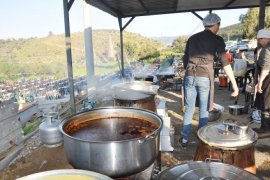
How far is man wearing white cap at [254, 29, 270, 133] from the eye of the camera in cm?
417

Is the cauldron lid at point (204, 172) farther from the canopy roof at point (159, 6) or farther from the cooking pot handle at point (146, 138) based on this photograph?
the canopy roof at point (159, 6)

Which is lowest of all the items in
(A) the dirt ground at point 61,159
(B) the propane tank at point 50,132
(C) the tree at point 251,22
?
(A) the dirt ground at point 61,159

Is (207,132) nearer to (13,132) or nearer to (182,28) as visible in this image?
(13,132)

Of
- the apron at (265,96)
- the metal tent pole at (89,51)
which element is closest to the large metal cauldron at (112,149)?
the apron at (265,96)

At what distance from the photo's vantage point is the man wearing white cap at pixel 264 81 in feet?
13.7

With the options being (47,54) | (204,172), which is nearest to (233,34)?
(47,54)

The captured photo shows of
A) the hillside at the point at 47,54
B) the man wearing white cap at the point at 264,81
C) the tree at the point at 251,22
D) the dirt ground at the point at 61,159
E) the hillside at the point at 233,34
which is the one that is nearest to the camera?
the dirt ground at the point at 61,159

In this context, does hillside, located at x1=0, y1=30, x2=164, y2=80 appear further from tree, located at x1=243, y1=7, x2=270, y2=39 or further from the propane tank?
tree, located at x1=243, y1=7, x2=270, y2=39

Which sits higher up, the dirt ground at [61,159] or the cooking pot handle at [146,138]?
the cooking pot handle at [146,138]

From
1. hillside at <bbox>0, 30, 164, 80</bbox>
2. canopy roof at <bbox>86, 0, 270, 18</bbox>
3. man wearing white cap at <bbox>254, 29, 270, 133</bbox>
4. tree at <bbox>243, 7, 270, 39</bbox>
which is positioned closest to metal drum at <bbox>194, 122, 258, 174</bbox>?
man wearing white cap at <bbox>254, 29, 270, 133</bbox>

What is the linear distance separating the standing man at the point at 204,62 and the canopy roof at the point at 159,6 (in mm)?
3768

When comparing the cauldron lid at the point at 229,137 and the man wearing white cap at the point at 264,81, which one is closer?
the cauldron lid at the point at 229,137

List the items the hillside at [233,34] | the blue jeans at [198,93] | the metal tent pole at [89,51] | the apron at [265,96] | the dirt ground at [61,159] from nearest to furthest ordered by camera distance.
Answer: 1. the dirt ground at [61,159]
2. the blue jeans at [198,93]
3. the apron at [265,96]
4. the metal tent pole at [89,51]
5. the hillside at [233,34]

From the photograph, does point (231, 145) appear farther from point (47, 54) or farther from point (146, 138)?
point (47, 54)
